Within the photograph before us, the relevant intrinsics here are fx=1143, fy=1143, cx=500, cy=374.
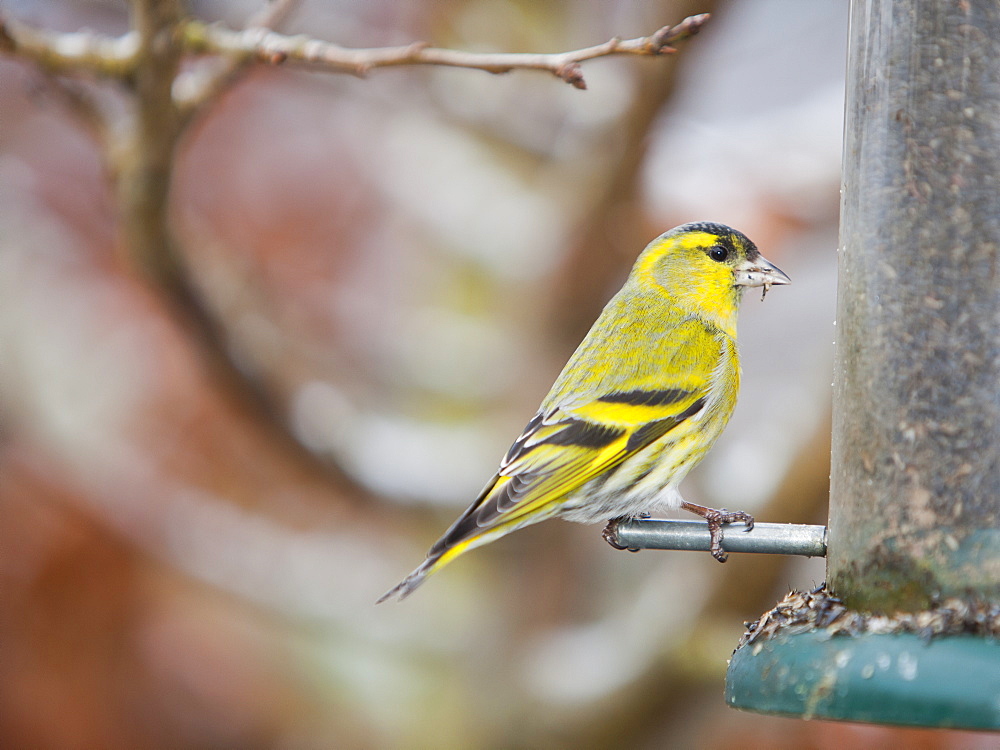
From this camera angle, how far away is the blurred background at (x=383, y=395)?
4.90 m

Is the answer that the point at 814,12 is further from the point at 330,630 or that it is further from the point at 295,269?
the point at 330,630

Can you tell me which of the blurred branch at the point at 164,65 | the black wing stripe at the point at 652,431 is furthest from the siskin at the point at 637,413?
the blurred branch at the point at 164,65

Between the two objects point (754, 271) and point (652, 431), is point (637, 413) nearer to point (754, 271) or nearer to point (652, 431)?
point (652, 431)

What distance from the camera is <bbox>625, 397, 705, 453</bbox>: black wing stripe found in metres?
3.24

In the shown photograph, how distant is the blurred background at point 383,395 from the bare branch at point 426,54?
138 centimetres

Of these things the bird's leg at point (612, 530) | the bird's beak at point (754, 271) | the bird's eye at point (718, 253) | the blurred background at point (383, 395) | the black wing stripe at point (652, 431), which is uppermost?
the bird's eye at point (718, 253)

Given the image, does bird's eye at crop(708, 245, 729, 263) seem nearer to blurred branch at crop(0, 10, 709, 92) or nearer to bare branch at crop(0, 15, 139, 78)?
blurred branch at crop(0, 10, 709, 92)

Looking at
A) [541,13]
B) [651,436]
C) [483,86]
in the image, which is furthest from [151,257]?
[541,13]

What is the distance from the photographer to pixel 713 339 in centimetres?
355

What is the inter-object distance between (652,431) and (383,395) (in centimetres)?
374

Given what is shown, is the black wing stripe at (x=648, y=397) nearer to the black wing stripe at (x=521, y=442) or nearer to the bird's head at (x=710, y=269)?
the black wing stripe at (x=521, y=442)

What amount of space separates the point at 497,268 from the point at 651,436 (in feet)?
10.5

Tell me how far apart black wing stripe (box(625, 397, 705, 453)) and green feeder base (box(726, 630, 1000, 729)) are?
0.88 m

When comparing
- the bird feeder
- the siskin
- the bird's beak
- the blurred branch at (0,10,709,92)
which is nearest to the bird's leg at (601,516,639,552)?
the siskin
